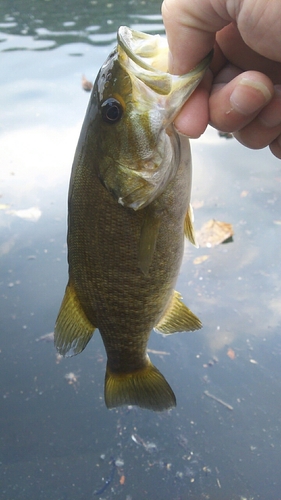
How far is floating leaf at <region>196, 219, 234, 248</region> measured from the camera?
2.75 meters

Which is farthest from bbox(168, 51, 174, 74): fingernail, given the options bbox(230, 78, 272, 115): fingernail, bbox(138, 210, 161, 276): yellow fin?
bbox(138, 210, 161, 276): yellow fin

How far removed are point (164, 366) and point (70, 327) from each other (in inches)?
37.7

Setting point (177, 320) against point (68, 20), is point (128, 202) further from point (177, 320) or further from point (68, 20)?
point (68, 20)

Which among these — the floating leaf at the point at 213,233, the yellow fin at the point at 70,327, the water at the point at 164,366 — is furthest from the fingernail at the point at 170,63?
the floating leaf at the point at 213,233

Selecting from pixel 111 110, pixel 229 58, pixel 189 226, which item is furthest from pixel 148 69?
pixel 189 226

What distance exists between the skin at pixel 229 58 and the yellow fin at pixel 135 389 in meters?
0.86

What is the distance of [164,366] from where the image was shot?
7.10ft

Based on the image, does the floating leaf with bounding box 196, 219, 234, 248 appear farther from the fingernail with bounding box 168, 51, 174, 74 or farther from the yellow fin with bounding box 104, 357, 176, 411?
the fingernail with bounding box 168, 51, 174, 74

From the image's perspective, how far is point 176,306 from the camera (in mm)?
1477

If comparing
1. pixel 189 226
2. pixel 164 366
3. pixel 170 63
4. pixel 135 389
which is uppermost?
pixel 170 63

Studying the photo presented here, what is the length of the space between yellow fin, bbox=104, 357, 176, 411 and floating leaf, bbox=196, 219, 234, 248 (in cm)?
138

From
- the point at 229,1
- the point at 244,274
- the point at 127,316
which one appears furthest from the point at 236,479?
the point at 229,1

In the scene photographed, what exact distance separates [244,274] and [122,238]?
1.55 m

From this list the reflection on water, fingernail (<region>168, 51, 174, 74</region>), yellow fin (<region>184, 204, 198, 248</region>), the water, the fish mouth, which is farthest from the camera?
the reflection on water
